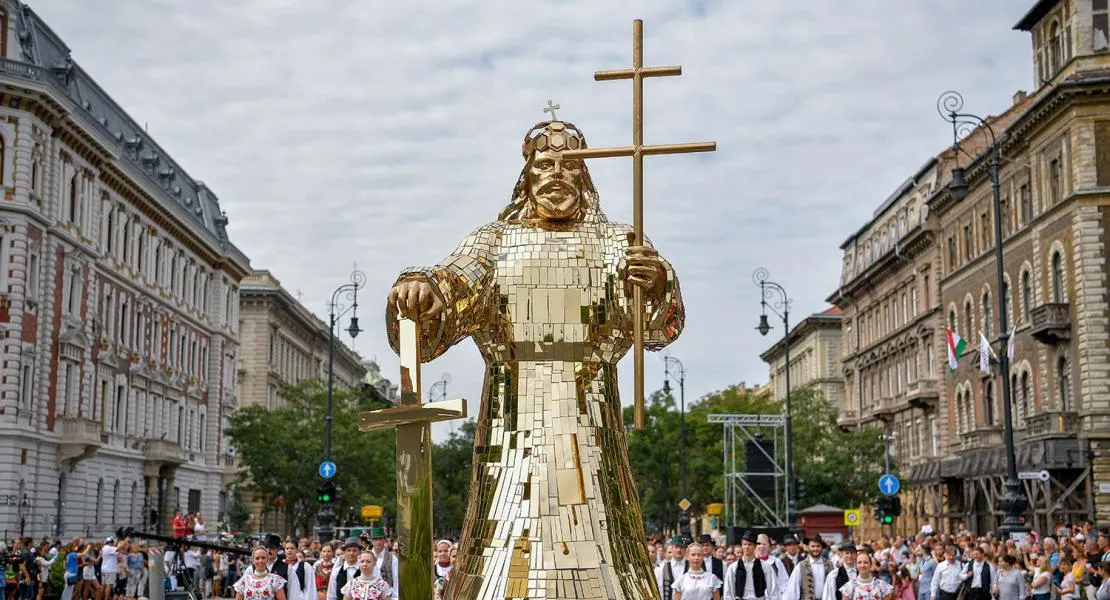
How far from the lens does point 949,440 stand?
175ft

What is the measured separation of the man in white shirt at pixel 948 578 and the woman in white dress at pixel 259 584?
29.3 ft

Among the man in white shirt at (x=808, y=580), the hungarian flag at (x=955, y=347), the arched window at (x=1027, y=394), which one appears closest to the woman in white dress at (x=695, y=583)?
the man in white shirt at (x=808, y=580)

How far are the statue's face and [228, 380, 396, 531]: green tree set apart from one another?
134ft

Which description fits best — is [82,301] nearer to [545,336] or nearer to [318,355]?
[545,336]

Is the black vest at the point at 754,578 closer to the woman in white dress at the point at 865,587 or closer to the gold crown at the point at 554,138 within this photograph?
the woman in white dress at the point at 865,587

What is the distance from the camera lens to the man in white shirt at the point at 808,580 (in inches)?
540

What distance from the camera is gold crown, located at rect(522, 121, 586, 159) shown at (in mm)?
6219

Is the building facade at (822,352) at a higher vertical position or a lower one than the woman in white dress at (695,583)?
higher

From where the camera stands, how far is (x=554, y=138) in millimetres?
6223

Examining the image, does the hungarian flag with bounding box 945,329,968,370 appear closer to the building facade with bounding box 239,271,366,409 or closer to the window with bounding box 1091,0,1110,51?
the window with bounding box 1091,0,1110,51

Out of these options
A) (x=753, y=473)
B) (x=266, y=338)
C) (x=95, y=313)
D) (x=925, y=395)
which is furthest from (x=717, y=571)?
(x=266, y=338)

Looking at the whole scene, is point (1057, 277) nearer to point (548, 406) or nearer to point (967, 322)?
point (967, 322)

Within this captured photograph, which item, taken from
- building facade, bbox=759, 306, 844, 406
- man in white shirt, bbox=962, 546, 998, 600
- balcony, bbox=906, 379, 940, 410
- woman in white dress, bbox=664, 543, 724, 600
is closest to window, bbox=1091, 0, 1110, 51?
balcony, bbox=906, 379, 940, 410

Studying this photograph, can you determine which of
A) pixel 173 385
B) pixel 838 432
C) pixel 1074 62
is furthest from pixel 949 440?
pixel 173 385
